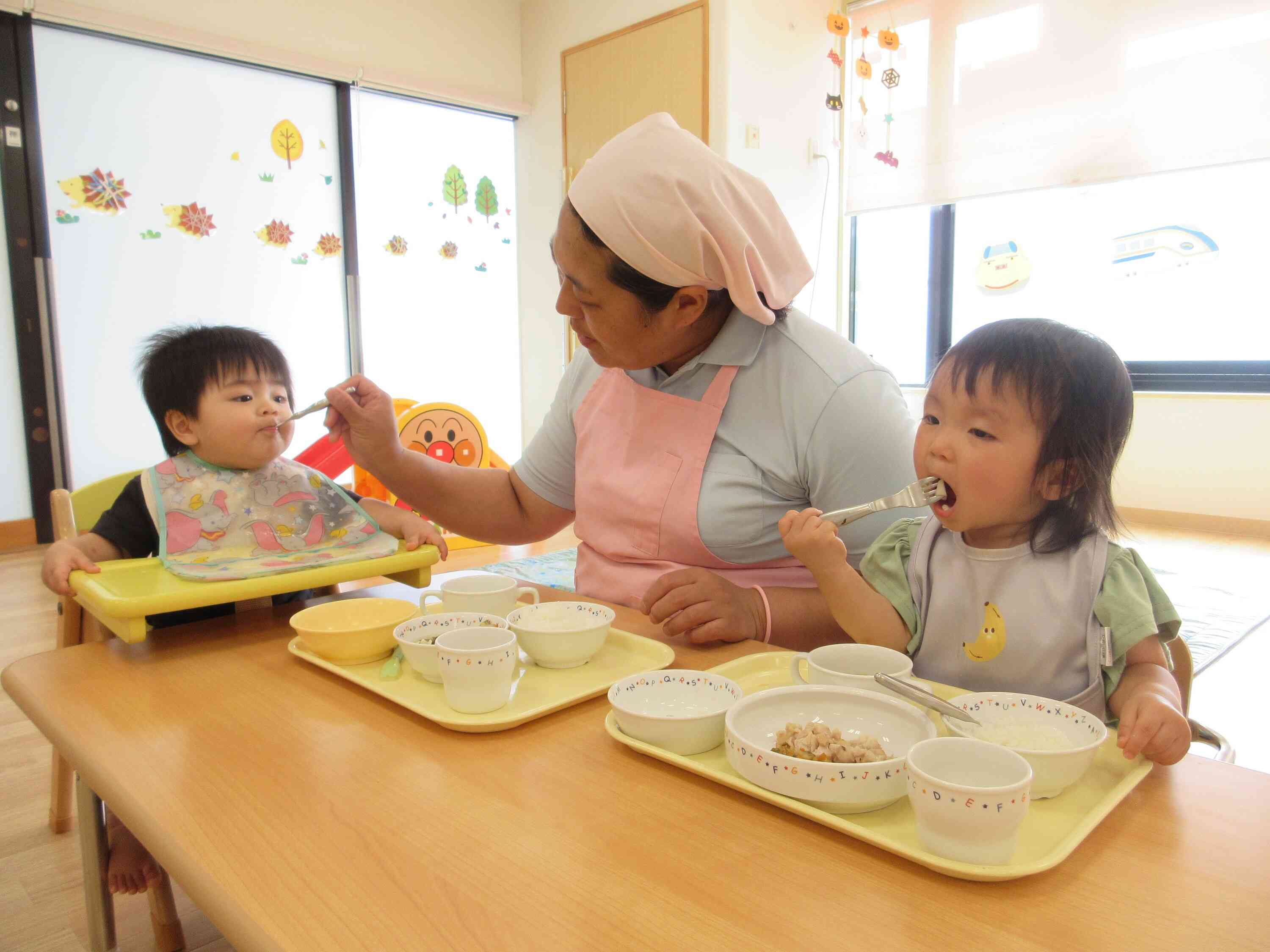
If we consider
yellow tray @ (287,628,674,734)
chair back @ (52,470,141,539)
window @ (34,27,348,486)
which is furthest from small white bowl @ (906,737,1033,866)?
window @ (34,27,348,486)

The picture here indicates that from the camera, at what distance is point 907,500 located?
3.09 ft

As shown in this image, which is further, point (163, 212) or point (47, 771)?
point (163, 212)

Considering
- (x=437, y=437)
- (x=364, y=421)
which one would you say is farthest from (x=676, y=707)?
(x=437, y=437)

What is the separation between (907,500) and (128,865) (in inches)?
43.9

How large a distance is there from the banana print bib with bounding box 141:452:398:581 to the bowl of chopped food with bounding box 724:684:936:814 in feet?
2.24

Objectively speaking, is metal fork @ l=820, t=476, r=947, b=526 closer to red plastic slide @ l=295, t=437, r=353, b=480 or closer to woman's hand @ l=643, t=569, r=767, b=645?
woman's hand @ l=643, t=569, r=767, b=645

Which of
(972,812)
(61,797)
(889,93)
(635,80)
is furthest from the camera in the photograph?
(889,93)

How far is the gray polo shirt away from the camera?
44.1 inches

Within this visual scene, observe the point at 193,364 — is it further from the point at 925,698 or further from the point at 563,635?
the point at 925,698

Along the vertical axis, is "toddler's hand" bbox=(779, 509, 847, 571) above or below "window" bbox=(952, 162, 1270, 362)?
below

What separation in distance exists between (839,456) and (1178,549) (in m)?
3.56

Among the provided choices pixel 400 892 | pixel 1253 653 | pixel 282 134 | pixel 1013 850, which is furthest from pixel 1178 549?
pixel 282 134

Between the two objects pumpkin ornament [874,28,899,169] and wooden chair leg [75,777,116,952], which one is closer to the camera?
wooden chair leg [75,777,116,952]

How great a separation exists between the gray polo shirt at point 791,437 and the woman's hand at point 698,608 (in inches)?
5.4
